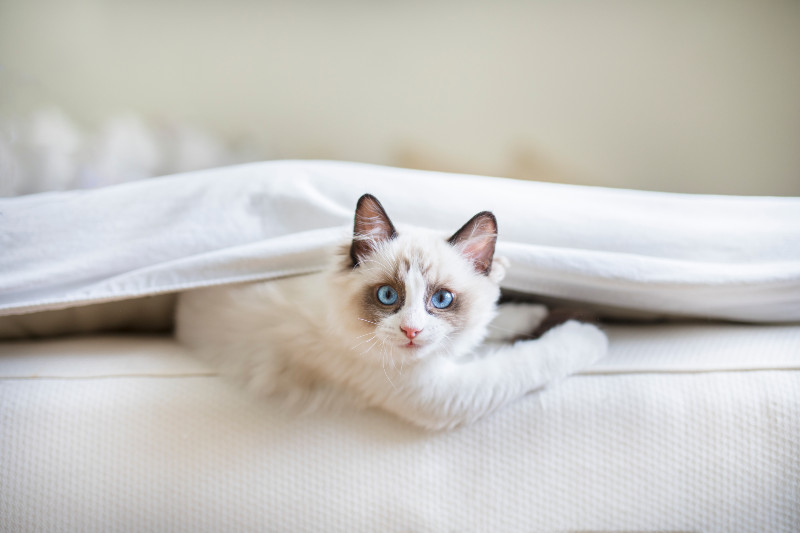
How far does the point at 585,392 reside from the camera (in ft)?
2.99

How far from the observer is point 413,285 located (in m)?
0.82

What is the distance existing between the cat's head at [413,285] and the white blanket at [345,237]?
0.13 meters

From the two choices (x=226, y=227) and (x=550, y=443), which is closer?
(x=550, y=443)

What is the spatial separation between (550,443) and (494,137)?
1.28 metres

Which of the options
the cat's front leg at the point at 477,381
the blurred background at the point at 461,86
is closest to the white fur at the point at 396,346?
the cat's front leg at the point at 477,381

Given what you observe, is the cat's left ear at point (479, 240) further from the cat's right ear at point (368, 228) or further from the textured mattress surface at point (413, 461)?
the textured mattress surface at point (413, 461)

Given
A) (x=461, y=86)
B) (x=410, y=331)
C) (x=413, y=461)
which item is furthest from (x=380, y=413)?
(x=461, y=86)

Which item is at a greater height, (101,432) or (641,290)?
(641,290)

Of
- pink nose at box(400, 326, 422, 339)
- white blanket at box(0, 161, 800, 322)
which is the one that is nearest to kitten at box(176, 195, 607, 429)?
pink nose at box(400, 326, 422, 339)

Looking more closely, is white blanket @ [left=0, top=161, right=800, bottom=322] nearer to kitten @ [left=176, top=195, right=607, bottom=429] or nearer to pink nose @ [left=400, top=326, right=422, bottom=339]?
kitten @ [left=176, top=195, right=607, bottom=429]

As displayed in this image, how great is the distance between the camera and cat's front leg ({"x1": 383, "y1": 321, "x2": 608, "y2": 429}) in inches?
34.2

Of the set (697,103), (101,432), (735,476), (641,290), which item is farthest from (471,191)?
(697,103)

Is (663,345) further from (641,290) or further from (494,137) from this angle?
(494,137)

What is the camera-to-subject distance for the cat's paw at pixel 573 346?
0.92 metres
